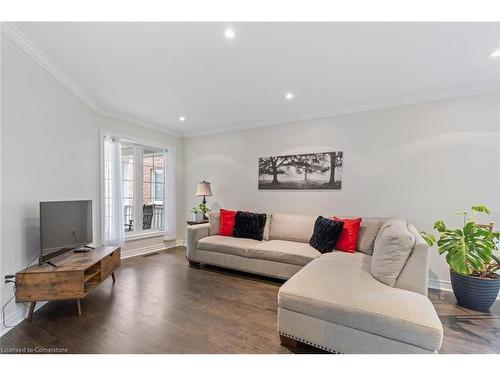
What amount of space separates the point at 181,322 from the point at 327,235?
1.97 m

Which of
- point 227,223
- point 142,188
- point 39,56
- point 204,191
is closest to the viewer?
point 39,56

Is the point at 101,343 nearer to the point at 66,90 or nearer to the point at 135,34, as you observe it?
the point at 135,34

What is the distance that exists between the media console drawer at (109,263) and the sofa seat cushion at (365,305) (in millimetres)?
2049

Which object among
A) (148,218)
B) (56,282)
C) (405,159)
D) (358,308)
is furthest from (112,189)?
(405,159)

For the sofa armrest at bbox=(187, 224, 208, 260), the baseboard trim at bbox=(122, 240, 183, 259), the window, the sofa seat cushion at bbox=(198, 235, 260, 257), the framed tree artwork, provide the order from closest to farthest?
1. the sofa seat cushion at bbox=(198, 235, 260, 257)
2. the framed tree artwork
3. the sofa armrest at bbox=(187, 224, 208, 260)
4. the baseboard trim at bbox=(122, 240, 183, 259)
5. the window

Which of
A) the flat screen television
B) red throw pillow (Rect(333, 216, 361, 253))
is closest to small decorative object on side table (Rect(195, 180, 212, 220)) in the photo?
the flat screen television

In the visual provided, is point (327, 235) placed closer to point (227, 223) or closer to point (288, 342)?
point (288, 342)

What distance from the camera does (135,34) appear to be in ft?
5.93

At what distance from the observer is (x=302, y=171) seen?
12.3 ft

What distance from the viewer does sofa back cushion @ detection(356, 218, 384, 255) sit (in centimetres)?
278

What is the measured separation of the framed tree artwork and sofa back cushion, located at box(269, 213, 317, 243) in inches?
21.0

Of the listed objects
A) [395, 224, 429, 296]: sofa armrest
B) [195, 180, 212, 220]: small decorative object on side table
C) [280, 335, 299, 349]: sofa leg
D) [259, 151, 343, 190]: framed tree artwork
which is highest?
[259, 151, 343, 190]: framed tree artwork

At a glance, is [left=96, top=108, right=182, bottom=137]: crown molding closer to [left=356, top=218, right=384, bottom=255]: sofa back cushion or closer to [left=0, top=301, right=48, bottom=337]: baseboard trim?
[left=0, top=301, right=48, bottom=337]: baseboard trim
